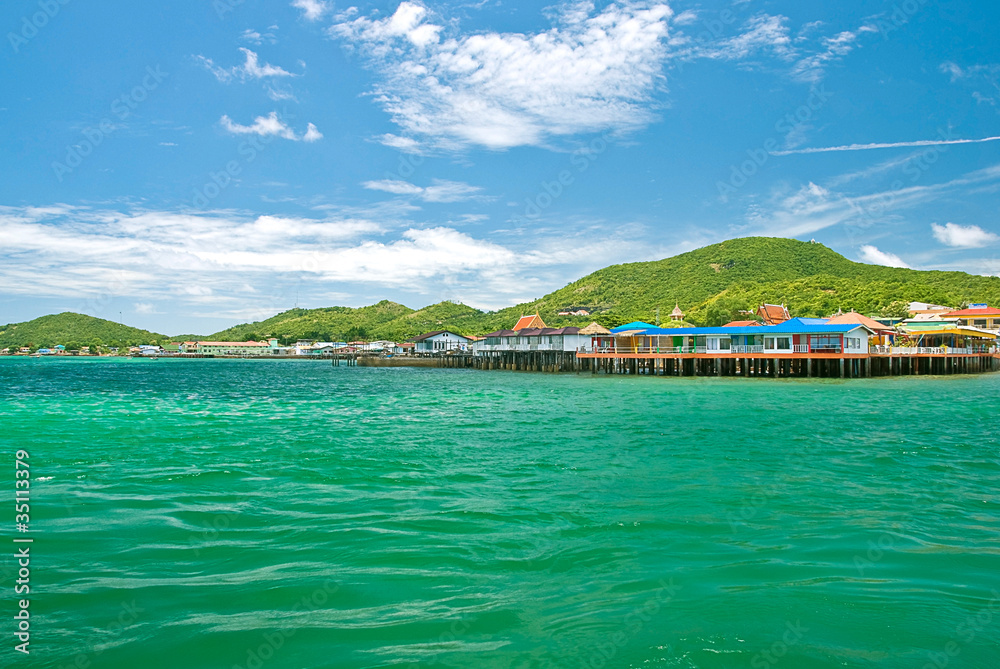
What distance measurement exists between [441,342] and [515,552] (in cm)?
8892

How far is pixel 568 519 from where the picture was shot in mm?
8742

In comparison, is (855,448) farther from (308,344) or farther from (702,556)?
(308,344)

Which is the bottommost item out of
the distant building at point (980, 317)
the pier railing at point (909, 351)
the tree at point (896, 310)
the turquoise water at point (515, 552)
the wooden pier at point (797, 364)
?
the turquoise water at point (515, 552)

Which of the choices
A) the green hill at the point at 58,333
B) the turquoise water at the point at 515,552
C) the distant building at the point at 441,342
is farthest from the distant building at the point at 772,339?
the green hill at the point at 58,333

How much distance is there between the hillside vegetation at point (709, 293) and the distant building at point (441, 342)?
2290 cm

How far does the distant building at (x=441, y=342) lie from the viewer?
314 ft

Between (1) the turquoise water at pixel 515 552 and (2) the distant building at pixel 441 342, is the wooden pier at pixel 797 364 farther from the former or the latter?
(2) the distant building at pixel 441 342

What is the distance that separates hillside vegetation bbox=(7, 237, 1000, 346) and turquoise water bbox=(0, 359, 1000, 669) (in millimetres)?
78861

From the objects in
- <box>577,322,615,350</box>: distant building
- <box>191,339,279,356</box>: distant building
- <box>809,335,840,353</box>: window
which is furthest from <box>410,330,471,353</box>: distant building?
<box>191,339,279,356</box>: distant building

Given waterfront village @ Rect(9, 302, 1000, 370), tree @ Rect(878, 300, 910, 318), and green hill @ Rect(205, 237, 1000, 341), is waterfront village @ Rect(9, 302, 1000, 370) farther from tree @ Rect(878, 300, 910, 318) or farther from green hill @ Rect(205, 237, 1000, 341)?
green hill @ Rect(205, 237, 1000, 341)

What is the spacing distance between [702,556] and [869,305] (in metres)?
93.7

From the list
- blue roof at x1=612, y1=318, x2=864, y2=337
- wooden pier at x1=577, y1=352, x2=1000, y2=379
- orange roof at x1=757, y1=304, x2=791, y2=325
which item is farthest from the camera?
orange roof at x1=757, y1=304, x2=791, y2=325

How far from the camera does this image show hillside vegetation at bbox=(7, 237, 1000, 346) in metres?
92.8

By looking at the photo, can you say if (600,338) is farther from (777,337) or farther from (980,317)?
(980,317)
